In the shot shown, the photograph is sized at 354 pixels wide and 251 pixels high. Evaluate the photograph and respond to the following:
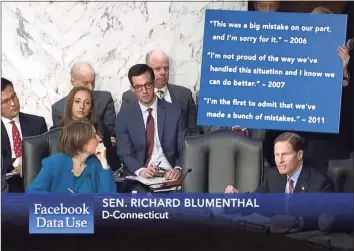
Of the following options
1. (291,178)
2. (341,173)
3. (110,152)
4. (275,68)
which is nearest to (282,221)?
(291,178)

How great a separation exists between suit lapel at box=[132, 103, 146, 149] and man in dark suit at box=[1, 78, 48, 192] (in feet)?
2.00

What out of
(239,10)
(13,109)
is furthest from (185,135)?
(13,109)

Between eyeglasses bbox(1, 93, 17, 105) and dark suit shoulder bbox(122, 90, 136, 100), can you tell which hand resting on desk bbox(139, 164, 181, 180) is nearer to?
dark suit shoulder bbox(122, 90, 136, 100)

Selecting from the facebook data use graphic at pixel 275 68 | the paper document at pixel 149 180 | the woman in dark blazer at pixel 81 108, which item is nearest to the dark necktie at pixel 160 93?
the facebook data use graphic at pixel 275 68

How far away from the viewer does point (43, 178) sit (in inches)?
156

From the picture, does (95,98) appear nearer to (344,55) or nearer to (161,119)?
(161,119)

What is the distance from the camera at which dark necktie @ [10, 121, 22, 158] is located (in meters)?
3.99

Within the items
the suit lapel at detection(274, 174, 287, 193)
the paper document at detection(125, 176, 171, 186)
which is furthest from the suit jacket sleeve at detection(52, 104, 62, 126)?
the suit lapel at detection(274, 174, 287, 193)

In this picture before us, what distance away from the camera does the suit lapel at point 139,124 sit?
403cm

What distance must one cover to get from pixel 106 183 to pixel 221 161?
31.5 inches

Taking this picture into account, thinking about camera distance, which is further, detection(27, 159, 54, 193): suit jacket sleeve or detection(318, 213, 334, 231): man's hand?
detection(318, 213, 334, 231): man's hand

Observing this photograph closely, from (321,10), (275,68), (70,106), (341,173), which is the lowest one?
(341,173)

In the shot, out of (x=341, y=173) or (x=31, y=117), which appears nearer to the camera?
(x=31, y=117)

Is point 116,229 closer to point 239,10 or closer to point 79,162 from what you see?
point 79,162
